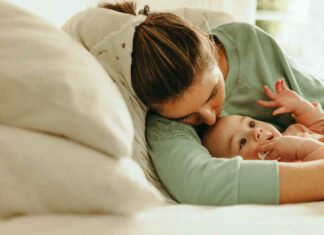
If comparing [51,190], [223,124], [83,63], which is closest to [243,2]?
[223,124]

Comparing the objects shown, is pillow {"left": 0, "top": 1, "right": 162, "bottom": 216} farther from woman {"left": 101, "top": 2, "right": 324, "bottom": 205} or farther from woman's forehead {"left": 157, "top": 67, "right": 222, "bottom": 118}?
woman's forehead {"left": 157, "top": 67, "right": 222, "bottom": 118}

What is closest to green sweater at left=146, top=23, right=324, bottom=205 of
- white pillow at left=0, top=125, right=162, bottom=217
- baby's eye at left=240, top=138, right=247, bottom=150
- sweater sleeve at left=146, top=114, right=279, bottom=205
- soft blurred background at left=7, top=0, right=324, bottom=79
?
sweater sleeve at left=146, top=114, right=279, bottom=205

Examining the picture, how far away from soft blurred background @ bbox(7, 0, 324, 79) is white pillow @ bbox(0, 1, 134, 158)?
1817 millimetres

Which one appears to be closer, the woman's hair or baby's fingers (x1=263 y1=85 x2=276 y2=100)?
the woman's hair

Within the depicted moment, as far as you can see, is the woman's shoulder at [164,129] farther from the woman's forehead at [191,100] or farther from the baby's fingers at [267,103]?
the baby's fingers at [267,103]

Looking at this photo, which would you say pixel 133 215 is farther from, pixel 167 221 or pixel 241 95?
pixel 241 95

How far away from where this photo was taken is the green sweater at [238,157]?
78 centimetres

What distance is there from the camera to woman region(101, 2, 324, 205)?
781 mm

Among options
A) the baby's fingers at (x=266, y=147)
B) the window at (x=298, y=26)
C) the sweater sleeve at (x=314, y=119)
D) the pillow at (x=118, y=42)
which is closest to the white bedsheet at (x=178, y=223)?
the pillow at (x=118, y=42)

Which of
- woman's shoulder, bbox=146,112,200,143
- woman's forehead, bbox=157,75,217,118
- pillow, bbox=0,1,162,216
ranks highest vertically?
pillow, bbox=0,1,162,216

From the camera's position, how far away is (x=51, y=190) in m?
0.60

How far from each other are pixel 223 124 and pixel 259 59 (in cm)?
27

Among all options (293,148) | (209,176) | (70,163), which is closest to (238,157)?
(209,176)

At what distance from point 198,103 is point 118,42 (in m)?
0.23
